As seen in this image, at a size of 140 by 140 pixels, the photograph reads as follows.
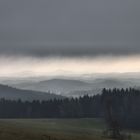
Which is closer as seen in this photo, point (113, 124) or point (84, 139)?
point (84, 139)

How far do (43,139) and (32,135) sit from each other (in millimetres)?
4505

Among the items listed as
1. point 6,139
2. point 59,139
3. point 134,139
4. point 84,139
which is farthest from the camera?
point 134,139

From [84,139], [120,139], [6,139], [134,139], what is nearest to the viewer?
[6,139]

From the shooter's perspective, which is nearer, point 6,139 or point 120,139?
point 6,139

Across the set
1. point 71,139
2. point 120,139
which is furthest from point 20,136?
point 120,139

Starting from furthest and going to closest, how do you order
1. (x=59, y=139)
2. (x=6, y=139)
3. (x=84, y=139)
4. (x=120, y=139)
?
(x=120, y=139), (x=84, y=139), (x=59, y=139), (x=6, y=139)

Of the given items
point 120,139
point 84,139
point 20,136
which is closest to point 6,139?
point 20,136

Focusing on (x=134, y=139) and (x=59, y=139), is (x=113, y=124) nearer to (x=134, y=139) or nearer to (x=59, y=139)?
(x=134, y=139)

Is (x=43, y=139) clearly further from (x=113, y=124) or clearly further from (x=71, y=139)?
(x=113, y=124)

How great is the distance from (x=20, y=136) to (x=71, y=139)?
10884 millimetres

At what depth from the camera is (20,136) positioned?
3696 inches

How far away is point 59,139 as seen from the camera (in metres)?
95.0

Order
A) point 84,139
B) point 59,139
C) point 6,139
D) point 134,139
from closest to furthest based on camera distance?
point 6,139, point 59,139, point 84,139, point 134,139

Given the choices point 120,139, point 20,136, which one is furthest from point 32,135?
point 120,139
